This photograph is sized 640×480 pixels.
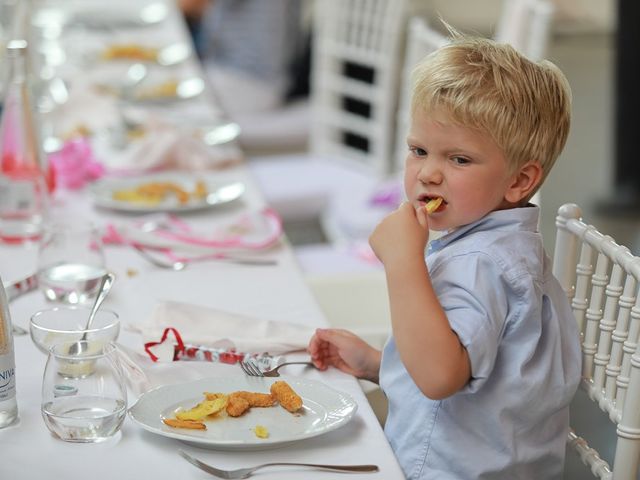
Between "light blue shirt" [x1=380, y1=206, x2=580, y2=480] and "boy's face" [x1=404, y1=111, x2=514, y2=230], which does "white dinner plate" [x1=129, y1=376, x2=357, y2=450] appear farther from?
"boy's face" [x1=404, y1=111, x2=514, y2=230]

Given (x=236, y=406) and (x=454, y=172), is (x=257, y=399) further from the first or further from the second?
(x=454, y=172)

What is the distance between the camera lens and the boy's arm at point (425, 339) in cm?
125

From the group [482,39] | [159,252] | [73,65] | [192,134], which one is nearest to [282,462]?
[482,39]

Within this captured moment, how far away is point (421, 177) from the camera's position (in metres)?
1.37

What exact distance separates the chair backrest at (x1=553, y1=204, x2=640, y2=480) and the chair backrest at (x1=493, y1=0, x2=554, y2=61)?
912 mm

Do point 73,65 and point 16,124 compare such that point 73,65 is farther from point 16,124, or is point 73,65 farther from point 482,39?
point 482,39

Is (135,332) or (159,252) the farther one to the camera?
(159,252)

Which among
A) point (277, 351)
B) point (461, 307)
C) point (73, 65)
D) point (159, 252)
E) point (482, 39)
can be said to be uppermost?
point (482, 39)

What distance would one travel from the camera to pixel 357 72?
3.93 m

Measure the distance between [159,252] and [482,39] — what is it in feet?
2.60

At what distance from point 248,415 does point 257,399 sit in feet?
0.10

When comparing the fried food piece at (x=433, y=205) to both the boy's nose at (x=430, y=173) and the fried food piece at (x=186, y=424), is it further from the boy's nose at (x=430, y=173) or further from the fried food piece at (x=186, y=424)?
the fried food piece at (x=186, y=424)

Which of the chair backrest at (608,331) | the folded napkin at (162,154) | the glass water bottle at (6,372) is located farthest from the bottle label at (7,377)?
the folded napkin at (162,154)

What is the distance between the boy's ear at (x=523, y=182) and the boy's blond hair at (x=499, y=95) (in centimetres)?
2
